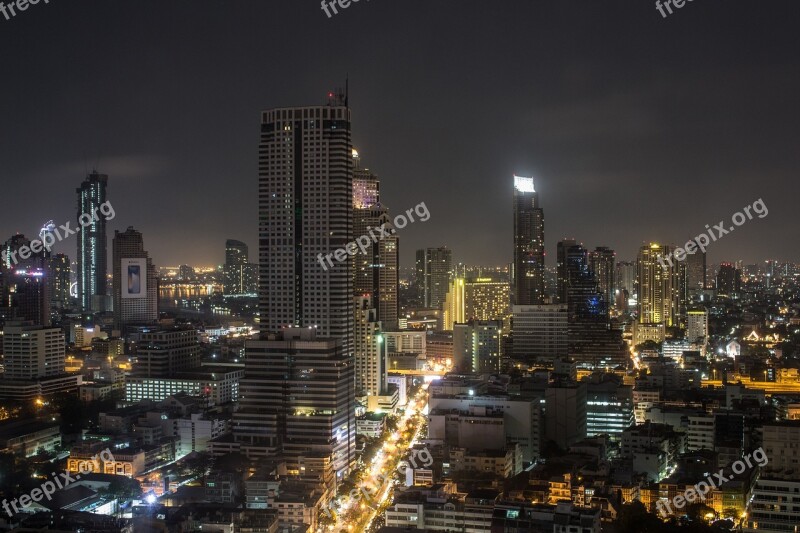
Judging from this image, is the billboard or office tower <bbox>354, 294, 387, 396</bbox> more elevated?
the billboard

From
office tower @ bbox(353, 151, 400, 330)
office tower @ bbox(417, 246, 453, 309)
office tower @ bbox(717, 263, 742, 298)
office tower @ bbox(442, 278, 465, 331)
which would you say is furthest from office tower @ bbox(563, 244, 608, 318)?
office tower @ bbox(717, 263, 742, 298)

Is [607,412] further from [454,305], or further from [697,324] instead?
[454,305]

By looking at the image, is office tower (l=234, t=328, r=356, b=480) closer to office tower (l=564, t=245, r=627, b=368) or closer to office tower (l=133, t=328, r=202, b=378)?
office tower (l=133, t=328, r=202, b=378)

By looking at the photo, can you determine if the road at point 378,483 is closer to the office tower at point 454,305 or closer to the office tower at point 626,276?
the office tower at point 454,305

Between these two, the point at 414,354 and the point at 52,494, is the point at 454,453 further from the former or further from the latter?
the point at 414,354

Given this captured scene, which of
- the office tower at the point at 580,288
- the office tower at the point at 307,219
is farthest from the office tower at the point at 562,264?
the office tower at the point at 307,219
